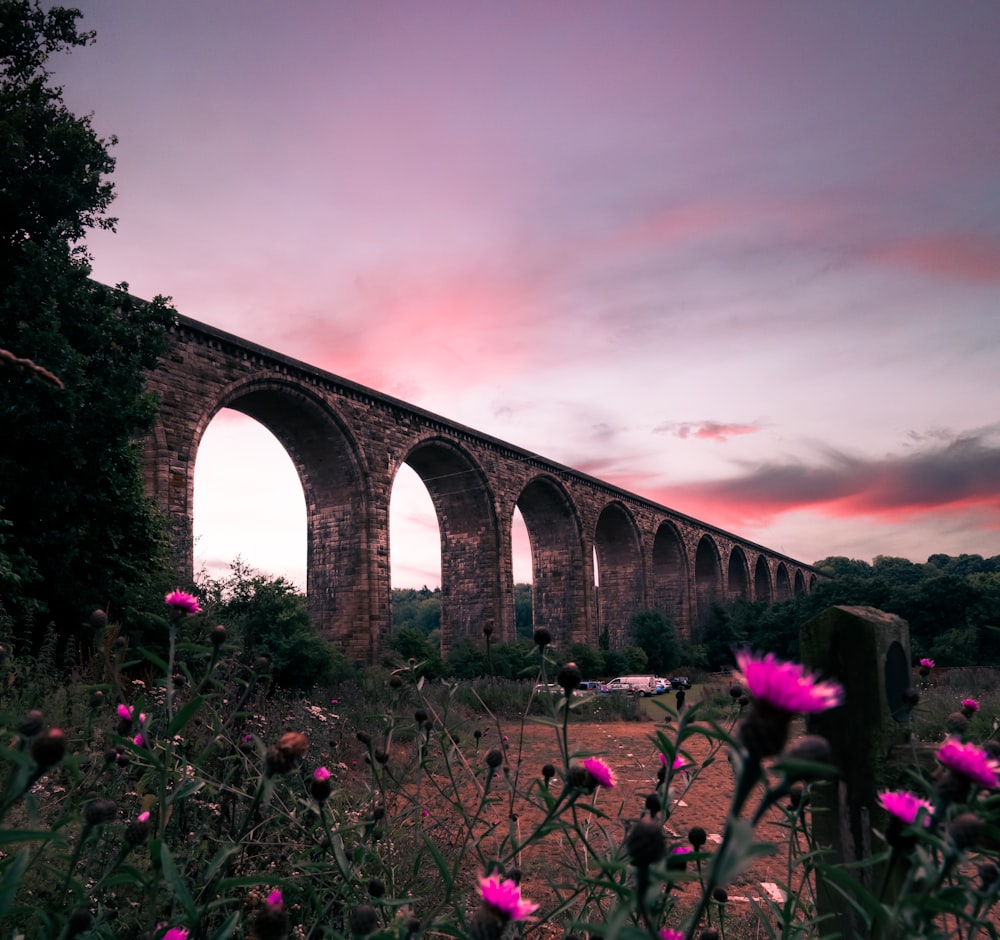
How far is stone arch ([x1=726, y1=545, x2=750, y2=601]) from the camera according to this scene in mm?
44625

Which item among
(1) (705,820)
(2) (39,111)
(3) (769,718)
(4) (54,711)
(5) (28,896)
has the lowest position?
(1) (705,820)

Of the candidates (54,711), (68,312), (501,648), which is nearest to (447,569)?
(501,648)

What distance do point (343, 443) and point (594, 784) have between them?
625 inches

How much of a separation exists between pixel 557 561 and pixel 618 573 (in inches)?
226

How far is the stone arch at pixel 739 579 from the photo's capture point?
44625mm

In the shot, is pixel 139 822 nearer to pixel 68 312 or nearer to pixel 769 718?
pixel 769 718

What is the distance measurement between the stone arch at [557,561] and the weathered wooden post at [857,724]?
A: 2317 centimetres

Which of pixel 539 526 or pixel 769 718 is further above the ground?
pixel 539 526

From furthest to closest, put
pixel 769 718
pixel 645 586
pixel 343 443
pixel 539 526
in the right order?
pixel 645 586
pixel 539 526
pixel 343 443
pixel 769 718

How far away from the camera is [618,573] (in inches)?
1238

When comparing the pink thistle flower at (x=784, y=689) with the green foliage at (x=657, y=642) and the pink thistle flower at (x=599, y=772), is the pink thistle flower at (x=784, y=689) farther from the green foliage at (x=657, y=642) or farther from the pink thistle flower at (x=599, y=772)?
the green foliage at (x=657, y=642)

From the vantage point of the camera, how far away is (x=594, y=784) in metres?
1.15

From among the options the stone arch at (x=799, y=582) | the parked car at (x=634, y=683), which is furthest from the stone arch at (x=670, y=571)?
the stone arch at (x=799, y=582)

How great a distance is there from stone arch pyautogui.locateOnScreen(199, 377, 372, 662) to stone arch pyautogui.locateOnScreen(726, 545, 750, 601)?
109 ft
